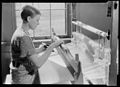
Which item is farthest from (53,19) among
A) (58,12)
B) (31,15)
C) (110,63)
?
(110,63)

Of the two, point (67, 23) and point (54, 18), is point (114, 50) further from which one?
point (54, 18)

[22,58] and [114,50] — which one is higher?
[114,50]

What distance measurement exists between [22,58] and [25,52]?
73 millimetres

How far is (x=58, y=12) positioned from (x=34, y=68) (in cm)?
185

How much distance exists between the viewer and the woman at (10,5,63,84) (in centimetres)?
169

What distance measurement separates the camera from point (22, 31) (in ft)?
5.62

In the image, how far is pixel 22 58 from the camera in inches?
68.2

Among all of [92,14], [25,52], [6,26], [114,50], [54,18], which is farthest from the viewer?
[54,18]

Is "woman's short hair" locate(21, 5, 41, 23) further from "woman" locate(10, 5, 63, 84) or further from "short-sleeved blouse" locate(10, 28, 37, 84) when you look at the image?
"short-sleeved blouse" locate(10, 28, 37, 84)

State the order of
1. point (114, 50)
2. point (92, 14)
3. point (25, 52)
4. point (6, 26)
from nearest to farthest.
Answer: point (114, 50)
point (25, 52)
point (92, 14)
point (6, 26)

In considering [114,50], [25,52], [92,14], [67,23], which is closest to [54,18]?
[67,23]

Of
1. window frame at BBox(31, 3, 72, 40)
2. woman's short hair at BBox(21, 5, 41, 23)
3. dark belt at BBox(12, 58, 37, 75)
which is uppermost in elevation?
woman's short hair at BBox(21, 5, 41, 23)

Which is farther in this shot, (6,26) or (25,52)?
(6,26)

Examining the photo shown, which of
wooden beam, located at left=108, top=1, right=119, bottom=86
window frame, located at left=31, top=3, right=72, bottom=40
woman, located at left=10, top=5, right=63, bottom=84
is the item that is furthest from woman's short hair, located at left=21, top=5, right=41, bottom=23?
window frame, located at left=31, top=3, right=72, bottom=40
